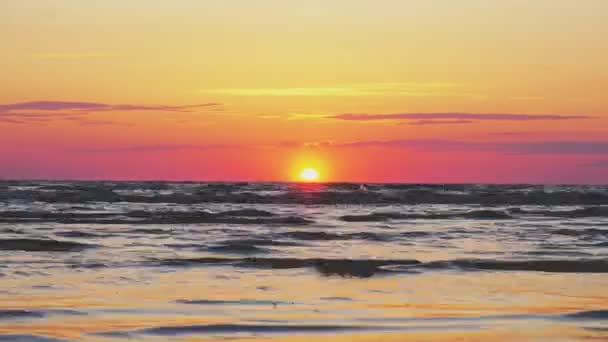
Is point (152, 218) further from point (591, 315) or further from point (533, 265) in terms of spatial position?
point (591, 315)

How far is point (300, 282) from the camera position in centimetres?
1342

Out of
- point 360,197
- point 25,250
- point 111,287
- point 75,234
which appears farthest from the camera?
point 360,197

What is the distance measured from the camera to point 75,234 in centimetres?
2275

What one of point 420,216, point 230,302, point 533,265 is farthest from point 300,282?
point 420,216

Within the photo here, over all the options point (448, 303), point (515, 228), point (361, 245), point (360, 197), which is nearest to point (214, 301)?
point (448, 303)

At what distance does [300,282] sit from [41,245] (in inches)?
299

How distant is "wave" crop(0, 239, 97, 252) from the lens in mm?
18109

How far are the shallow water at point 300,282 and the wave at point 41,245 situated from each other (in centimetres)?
3

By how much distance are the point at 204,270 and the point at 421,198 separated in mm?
38830

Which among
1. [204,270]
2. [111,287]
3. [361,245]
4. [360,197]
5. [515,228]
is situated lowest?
[111,287]

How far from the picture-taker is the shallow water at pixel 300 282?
966 centimetres

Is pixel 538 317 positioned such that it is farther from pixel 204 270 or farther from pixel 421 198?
pixel 421 198

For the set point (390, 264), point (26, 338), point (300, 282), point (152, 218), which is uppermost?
point (152, 218)

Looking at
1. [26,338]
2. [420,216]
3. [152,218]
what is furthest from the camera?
[420,216]
